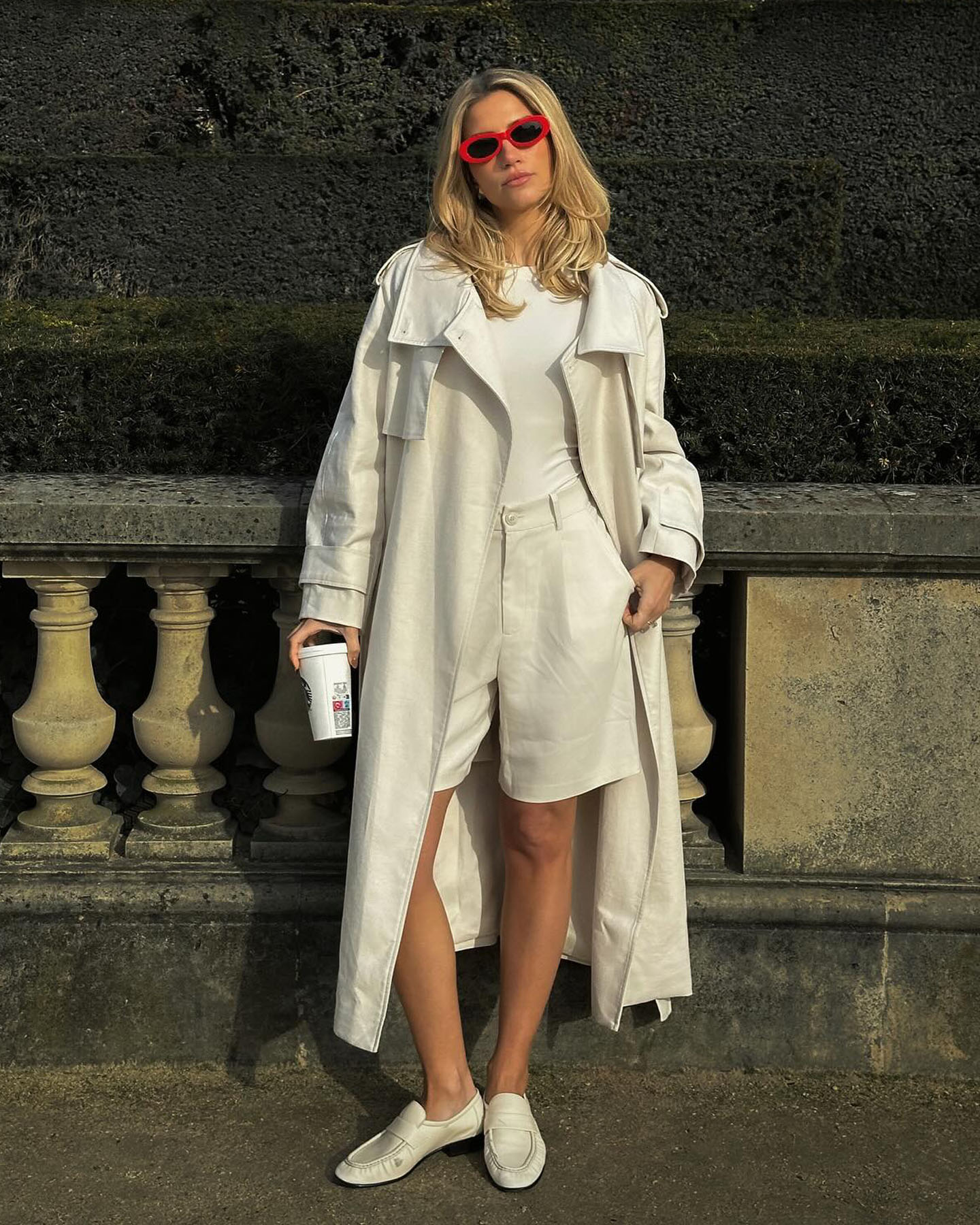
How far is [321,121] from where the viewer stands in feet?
44.1

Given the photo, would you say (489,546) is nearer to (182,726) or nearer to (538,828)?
(538,828)

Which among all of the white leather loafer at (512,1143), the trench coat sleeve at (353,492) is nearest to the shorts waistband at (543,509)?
the trench coat sleeve at (353,492)

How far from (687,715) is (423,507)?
815 mm

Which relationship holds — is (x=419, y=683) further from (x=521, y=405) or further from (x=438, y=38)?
(x=438, y=38)

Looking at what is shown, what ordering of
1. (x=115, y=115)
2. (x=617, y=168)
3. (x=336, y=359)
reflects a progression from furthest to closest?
(x=115, y=115)
(x=617, y=168)
(x=336, y=359)

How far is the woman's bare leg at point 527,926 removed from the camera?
279 cm

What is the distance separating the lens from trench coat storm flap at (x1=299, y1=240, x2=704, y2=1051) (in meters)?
2.62

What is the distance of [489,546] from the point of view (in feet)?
8.68

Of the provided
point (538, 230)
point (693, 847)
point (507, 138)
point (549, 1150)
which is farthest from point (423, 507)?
point (549, 1150)

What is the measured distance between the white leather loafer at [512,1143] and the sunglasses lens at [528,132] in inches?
71.0

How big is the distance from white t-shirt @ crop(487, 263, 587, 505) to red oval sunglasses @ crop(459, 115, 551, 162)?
250mm

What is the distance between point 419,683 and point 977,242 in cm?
1162

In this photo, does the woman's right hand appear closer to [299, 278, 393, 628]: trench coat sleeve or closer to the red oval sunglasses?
[299, 278, 393, 628]: trench coat sleeve

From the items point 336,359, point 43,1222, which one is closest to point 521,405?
point 336,359
